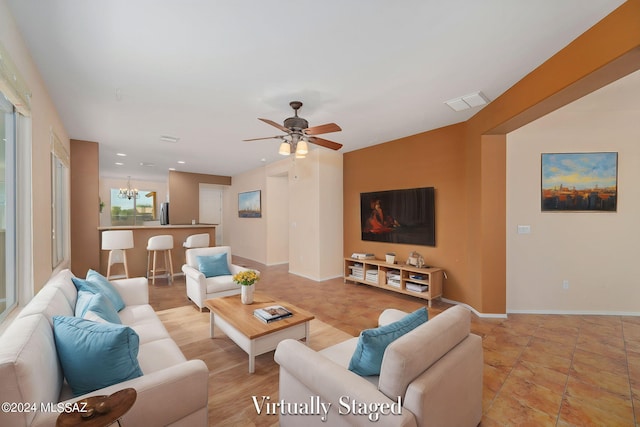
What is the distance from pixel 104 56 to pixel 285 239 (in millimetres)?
5696

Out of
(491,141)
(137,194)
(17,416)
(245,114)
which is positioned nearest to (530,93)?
(491,141)

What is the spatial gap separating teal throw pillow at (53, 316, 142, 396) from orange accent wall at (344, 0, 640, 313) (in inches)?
132

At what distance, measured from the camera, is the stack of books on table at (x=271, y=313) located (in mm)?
2480

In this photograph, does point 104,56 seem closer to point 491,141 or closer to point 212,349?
point 212,349

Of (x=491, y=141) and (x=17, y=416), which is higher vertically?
(x=491, y=141)

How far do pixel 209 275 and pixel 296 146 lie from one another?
230 centimetres

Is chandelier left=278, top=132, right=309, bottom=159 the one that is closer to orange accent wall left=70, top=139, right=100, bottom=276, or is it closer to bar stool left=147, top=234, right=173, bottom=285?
bar stool left=147, top=234, right=173, bottom=285

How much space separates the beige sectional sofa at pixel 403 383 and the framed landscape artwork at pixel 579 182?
3.11 meters

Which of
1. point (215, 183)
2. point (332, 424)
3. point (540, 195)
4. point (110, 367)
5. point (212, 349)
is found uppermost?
point (215, 183)

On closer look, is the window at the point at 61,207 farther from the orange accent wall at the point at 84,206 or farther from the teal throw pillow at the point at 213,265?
the teal throw pillow at the point at 213,265

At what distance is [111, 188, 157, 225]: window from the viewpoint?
365 inches

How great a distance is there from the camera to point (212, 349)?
2686mm

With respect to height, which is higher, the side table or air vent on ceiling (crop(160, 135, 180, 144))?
air vent on ceiling (crop(160, 135, 180, 144))

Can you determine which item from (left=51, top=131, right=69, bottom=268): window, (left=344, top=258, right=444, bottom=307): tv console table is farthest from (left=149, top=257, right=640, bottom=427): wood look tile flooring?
(left=51, top=131, right=69, bottom=268): window
